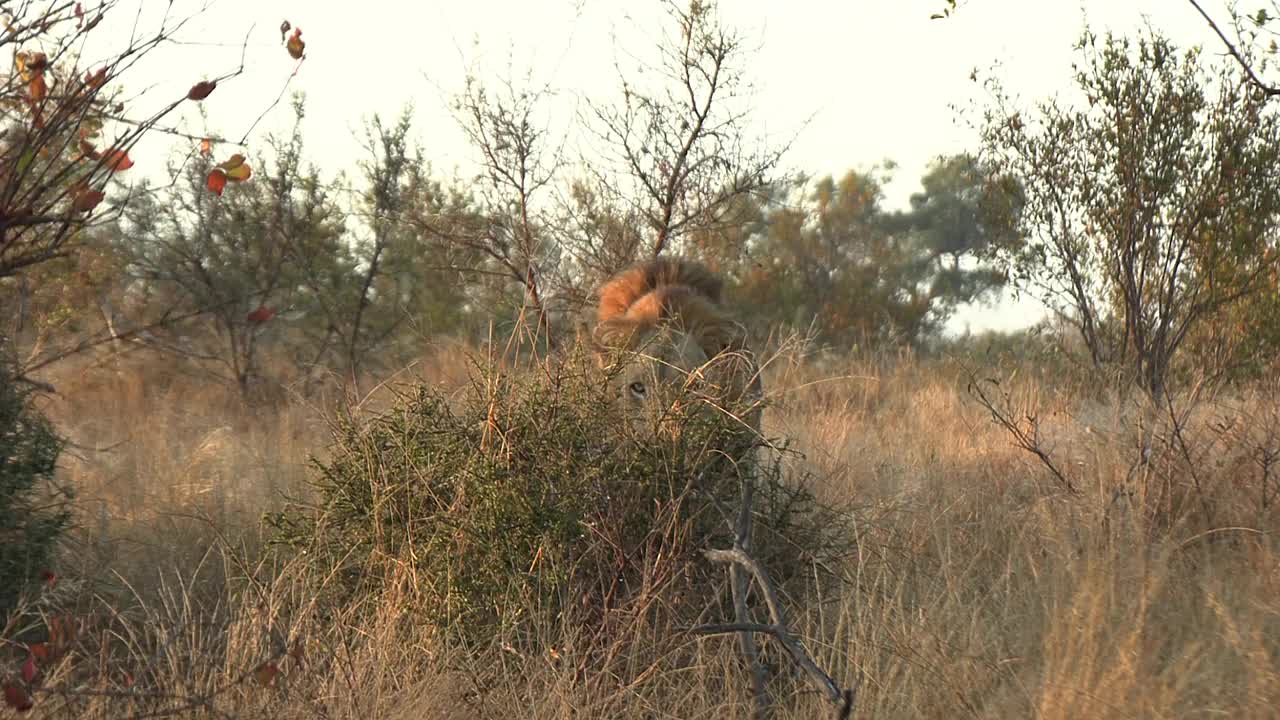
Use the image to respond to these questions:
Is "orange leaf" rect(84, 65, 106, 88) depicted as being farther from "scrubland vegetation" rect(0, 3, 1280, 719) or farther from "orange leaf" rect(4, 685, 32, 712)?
"orange leaf" rect(4, 685, 32, 712)

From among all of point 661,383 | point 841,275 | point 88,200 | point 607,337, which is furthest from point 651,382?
point 841,275

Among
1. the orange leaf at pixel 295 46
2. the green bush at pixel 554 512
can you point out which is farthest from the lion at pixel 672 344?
the orange leaf at pixel 295 46

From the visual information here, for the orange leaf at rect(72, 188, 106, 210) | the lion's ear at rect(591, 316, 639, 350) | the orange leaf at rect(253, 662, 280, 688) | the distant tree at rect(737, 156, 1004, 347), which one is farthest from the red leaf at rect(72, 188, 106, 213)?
the distant tree at rect(737, 156, 1004, 347)

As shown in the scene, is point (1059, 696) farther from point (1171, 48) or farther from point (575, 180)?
point (575, 180)

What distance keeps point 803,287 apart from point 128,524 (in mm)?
17533

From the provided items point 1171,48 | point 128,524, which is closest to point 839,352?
point 1171,48

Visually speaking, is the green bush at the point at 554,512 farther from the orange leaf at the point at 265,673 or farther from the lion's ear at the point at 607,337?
the orange leaf at the point at 265,673

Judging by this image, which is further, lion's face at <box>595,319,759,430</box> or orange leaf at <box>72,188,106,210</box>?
lion's face at <box>595,319,759,430</box>

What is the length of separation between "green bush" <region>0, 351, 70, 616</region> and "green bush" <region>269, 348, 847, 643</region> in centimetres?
127

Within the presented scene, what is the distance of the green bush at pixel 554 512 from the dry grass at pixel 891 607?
0.49ft

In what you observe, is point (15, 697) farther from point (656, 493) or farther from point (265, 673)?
point (656, 493)

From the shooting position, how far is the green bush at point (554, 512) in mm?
4449

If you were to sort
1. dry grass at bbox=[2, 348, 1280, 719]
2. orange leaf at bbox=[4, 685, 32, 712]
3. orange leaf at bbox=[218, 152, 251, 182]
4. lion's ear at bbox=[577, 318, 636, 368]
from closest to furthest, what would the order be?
orange leaf at bbox=[4, 685, 32, 712], orange leaf at bbox=[218, 152, 251, 182], dry grass at bbox=[2, 348, 1280, 719], lion's ear at bbox=[577, 318, 636, 368]

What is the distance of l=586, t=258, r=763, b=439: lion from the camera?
4.63 meters
